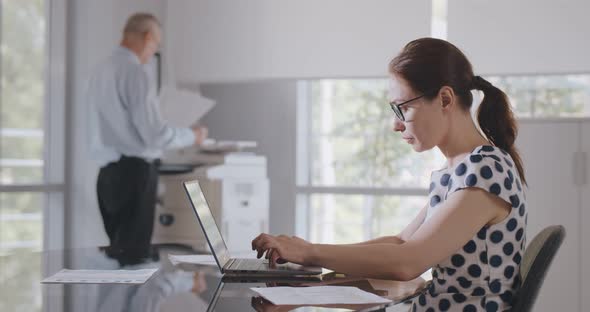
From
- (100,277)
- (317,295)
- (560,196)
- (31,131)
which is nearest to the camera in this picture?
(317,295)

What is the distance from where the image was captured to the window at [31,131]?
460cm

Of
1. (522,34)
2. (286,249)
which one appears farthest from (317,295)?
(522,34)

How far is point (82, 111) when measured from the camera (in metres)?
4.70

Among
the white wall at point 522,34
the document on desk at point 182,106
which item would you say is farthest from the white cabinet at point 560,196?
the document on desk at point 182,106

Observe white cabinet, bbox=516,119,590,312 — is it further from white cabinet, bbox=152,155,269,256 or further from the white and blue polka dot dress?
the white and blue polka dot dress

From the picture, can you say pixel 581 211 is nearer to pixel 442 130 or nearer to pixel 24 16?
pixel 442 130

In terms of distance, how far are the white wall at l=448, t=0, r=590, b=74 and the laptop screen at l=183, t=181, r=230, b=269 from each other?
9.56 feet

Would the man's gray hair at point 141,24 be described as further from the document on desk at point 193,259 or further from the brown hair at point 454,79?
the brown hair at point 454,79

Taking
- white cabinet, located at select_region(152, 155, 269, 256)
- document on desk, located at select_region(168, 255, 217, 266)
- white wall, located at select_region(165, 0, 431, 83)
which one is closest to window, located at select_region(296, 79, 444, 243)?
white wall, located at select_region(165, 0, 431, 83)

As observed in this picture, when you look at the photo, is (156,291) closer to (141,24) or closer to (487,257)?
(487,257)

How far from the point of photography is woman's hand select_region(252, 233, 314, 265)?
4.99 ft

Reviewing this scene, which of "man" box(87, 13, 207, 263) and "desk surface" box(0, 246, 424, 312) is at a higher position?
"man" box(87, 13, 207, 263)

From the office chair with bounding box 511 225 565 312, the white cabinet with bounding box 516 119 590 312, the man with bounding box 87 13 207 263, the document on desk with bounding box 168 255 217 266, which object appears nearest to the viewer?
the office chair with bounding box 511 225 565 312

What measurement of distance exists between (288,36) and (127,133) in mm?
1427
